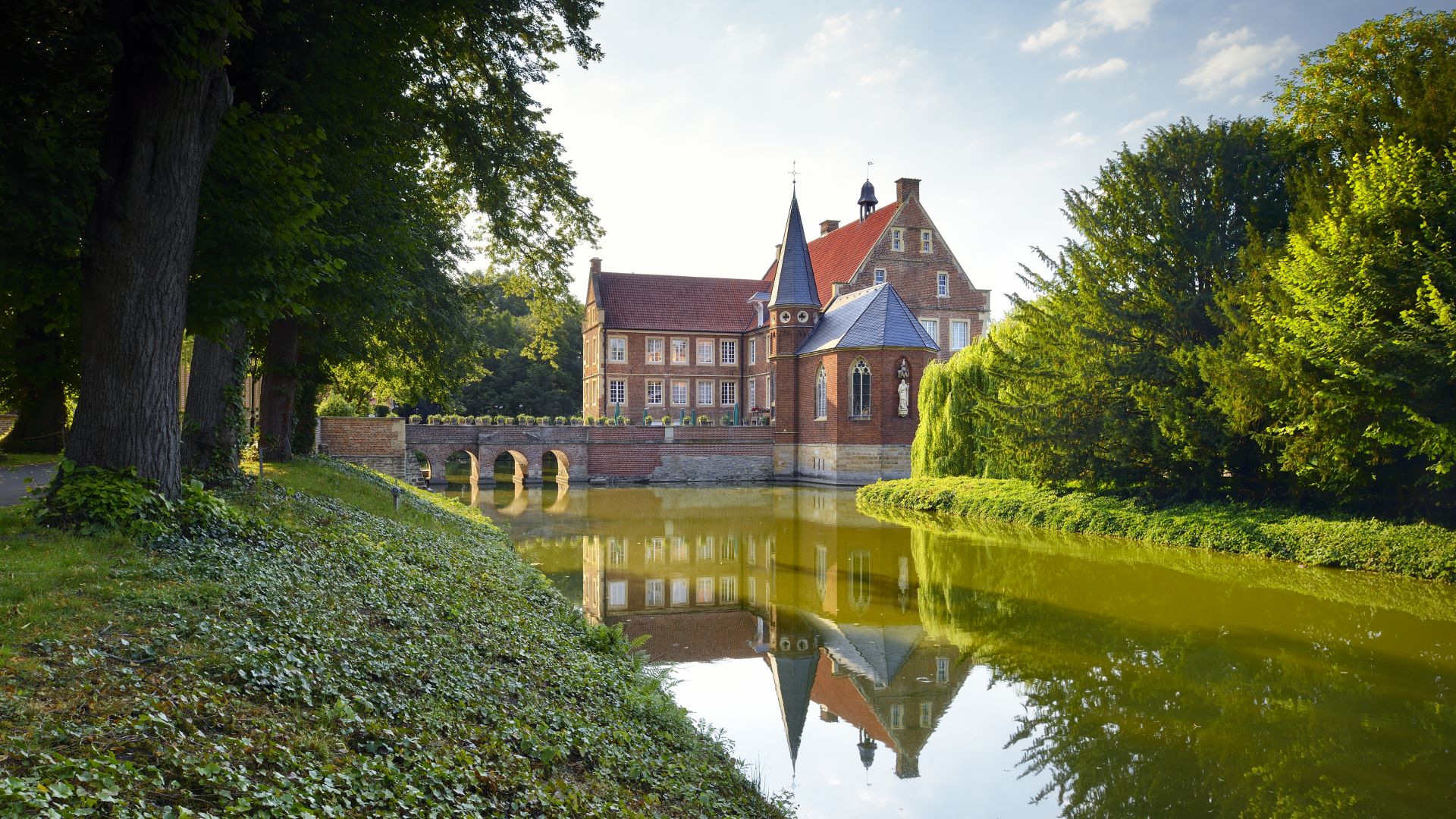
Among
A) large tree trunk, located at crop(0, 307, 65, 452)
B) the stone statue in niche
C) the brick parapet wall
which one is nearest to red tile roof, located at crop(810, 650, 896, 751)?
large tree trunk, located at crop(0, 307, 65, 452)

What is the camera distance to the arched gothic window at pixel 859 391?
3759 cm

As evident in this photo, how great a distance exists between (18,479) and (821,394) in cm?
3002

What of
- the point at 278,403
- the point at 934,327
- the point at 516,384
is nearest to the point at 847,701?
the point at 278,403

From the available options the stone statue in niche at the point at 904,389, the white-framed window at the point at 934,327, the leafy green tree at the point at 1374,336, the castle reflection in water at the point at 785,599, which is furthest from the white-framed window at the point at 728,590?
the white-framed window at the point at 934,327

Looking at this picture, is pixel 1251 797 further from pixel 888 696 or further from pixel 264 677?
pixel 264 677

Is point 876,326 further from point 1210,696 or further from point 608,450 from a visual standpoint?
point 1210,696

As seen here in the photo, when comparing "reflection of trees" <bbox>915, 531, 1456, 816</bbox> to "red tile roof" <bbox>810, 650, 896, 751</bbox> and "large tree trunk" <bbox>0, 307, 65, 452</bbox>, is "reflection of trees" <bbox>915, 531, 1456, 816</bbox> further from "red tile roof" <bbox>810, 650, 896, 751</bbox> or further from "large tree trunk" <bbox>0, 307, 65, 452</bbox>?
"large tree trunk" <bbox>0, 307, 65, 452</bbox>

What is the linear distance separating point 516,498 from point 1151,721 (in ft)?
84.8

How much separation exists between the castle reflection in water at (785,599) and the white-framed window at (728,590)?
0.12 ft

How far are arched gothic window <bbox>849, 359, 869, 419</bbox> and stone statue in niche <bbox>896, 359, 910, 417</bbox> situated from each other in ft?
4.33

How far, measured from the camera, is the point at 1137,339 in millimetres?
20734

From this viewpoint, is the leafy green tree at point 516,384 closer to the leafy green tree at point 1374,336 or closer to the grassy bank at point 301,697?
the leafy green tree at point 1374,336

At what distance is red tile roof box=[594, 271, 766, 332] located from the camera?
47.9 m

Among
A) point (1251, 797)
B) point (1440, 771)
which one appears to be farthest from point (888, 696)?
point (1440, 771)
